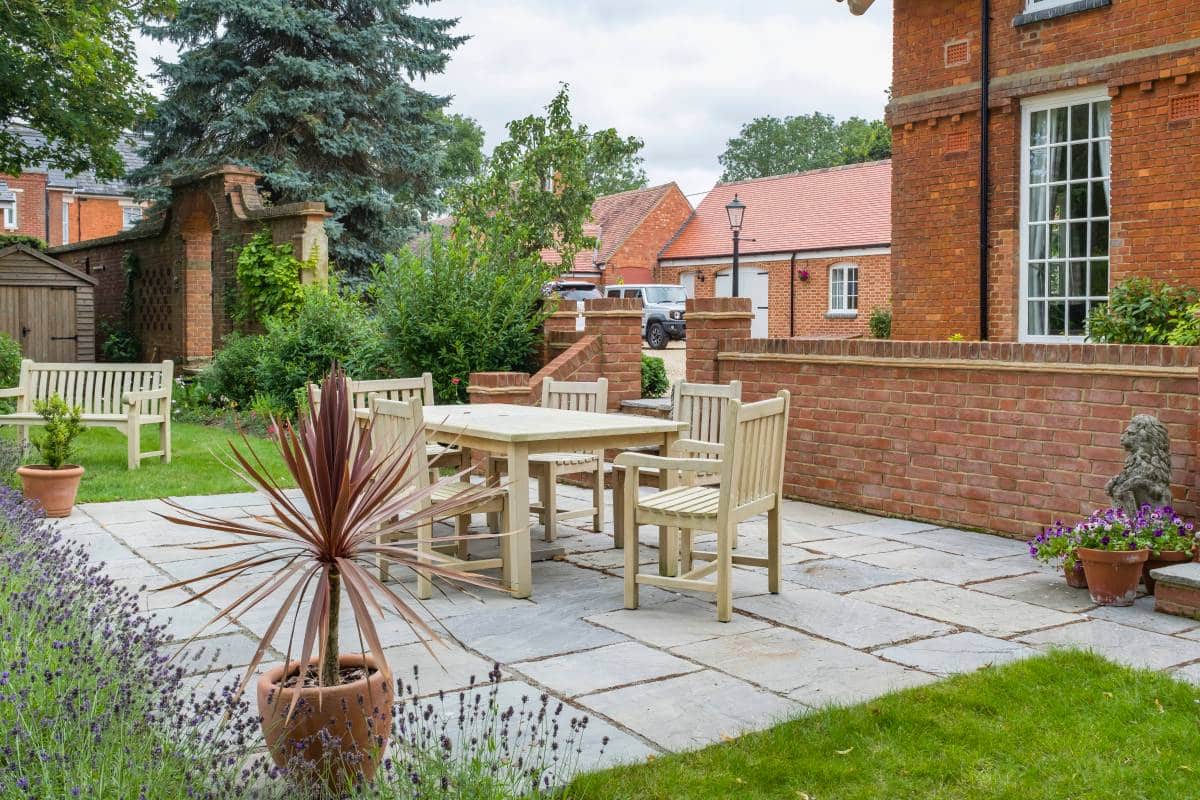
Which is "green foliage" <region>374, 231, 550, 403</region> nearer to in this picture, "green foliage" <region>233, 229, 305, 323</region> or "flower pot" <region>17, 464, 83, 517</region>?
"flower pot" <region>17, 464, 83, 517</region>

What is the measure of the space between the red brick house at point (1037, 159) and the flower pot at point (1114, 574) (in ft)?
17.4

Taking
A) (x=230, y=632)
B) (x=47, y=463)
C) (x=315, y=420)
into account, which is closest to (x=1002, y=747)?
(x=315, y=420)

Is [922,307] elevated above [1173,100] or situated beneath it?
situated beneath

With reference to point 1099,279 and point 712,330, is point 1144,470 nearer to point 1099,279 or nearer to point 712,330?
point 712,330

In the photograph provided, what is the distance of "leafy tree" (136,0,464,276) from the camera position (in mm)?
19688

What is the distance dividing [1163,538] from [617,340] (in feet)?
18.8

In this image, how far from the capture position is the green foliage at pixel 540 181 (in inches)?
798

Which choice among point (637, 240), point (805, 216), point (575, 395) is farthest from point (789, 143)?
Result: point (575, 395)

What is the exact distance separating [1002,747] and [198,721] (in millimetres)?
2487

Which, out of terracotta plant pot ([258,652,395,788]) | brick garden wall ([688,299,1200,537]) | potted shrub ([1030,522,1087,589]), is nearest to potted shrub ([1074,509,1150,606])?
potted shrub ([1030,522,1087,589])

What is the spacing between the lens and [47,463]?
7.89 meters

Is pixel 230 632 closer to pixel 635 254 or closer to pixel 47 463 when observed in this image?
pixel 47 463

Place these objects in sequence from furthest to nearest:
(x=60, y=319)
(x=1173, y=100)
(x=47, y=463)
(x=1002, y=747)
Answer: (x=60, y=319) < (x=1173, y=100) < (x=47, y=463) < (x=1002, y=747)

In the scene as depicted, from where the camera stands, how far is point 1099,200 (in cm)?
1070
